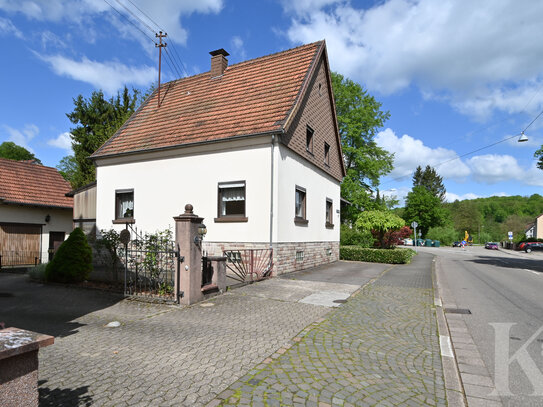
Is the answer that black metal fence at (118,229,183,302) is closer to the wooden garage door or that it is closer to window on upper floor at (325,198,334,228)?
window on upper floor at (325,198,334,228)

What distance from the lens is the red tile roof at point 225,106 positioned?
1285cm

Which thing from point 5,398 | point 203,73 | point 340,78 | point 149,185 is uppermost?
point 340,78

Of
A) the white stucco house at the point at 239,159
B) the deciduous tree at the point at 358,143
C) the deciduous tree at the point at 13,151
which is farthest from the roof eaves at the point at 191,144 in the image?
the deciduous tree at the point at 13,151

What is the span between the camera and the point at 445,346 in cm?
506

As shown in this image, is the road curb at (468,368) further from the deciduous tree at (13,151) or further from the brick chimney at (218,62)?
the deciduous tree at (13,151)


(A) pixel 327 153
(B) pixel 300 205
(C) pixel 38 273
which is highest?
(A) pixel 327 153

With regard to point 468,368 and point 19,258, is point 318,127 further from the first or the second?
point 19,258

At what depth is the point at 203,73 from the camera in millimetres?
18000

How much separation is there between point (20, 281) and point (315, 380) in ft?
36.6

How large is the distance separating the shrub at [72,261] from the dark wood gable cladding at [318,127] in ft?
24.0

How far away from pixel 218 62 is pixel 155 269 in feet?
41.9

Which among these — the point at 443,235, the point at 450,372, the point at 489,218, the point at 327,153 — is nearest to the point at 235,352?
the point at 450,372

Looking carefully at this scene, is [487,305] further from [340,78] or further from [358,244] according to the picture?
[340,78]

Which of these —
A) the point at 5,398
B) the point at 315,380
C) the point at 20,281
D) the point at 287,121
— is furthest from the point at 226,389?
the point at 20,281
